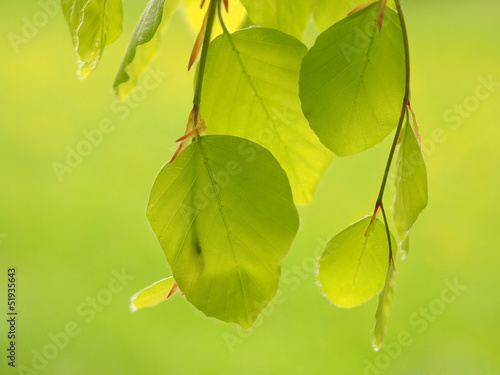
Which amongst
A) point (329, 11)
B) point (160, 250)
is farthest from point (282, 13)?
point (160, 250)

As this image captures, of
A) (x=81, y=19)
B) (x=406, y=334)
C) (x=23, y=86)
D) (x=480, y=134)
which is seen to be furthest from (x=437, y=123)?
(x=81, y=19)

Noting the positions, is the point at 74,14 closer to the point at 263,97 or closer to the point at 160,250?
the point at 263,97

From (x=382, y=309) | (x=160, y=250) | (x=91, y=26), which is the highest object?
(x=91, y=26)

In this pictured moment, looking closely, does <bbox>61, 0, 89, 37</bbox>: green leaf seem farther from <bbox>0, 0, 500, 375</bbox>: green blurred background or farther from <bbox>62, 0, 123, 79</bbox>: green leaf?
<bbox>0, 0, 500, 375</bbox>: green blurred background

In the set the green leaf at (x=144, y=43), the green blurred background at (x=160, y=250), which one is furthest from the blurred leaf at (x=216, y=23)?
the green blurred background at (x=160, y=250)

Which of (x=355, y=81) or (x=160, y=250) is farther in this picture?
(x=160, y=250)

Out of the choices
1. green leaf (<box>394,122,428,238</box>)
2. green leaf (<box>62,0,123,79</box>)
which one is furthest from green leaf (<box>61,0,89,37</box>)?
green leaf (<box>394,122,428,238</box>)

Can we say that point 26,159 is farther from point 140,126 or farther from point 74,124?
point 140,126

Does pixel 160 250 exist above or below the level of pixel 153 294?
below
